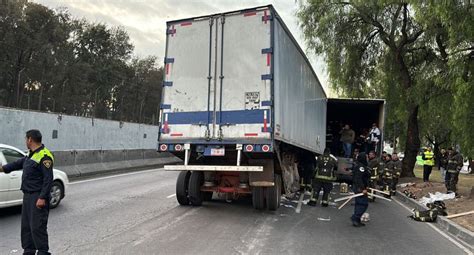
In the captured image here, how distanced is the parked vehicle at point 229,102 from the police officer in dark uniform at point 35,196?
12.1 feet

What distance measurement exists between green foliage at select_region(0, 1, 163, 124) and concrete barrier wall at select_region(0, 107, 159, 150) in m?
4.27

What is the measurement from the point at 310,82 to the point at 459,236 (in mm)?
6284

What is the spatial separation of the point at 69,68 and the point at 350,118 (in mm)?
34703

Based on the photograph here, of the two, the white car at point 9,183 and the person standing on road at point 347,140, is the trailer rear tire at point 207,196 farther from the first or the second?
the person standing on road at point 347,140

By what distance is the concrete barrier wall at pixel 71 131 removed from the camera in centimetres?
1424

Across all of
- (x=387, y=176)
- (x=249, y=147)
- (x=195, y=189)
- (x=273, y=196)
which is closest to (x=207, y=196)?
(x=195, y=189)

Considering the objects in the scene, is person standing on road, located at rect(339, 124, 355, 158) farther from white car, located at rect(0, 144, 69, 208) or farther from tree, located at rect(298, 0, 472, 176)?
white car, located at rect(0, 144, 69, 208)

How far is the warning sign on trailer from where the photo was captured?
27.2ft

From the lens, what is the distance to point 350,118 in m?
19.2

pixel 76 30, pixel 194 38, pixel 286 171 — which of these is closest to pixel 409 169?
pixel 286 171

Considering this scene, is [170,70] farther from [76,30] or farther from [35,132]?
[76,30]

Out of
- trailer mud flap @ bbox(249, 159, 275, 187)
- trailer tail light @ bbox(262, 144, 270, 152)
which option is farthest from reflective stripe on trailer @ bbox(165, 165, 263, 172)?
trailer mud flap @ bbox(249, 159, 275, 187)

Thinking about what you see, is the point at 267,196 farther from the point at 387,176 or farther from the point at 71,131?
the point at 71,131

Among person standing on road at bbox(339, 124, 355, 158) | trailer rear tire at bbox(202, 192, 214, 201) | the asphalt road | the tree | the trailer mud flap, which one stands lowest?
the asphalt road
